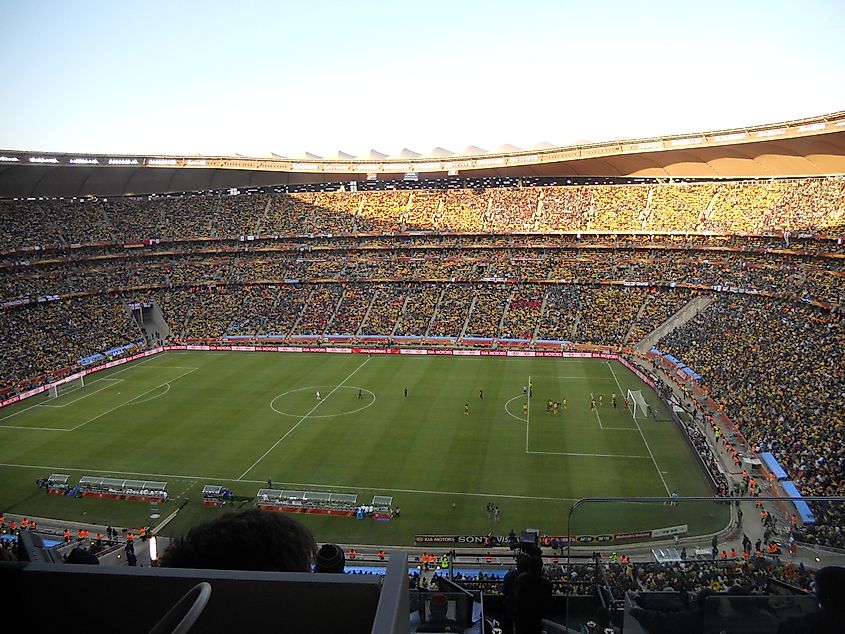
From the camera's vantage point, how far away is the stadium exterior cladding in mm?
60406

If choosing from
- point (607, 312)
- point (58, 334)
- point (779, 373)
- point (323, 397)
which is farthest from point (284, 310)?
point (779, 373)

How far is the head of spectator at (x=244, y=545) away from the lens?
10.2ft

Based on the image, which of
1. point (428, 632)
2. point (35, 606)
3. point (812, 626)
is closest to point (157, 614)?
point (35, 606)

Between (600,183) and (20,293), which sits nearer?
(20,293)

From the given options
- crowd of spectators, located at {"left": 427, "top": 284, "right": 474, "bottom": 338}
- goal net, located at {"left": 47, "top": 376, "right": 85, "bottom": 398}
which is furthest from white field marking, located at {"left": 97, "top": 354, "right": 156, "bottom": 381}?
crowd of spectators, located at {"left": 427, "top": 284, "right": 474, "bottom": 338}

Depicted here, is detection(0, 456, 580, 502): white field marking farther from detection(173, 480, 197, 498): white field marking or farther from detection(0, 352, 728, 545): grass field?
detection(173, 480, 197, 498): white field marking

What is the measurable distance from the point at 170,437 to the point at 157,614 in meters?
35.2

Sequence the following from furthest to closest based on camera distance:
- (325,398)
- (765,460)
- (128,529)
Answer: (325,398), (765,460), (128,529)

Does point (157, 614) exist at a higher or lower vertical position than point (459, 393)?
higher

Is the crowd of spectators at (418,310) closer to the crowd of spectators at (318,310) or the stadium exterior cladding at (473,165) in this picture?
the crowd of spectators at (318,310)

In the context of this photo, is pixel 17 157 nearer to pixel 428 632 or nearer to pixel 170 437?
pixel 170 437

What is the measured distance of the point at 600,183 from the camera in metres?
77.2

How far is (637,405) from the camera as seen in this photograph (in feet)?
123

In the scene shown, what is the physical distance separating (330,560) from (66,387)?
49.7m
